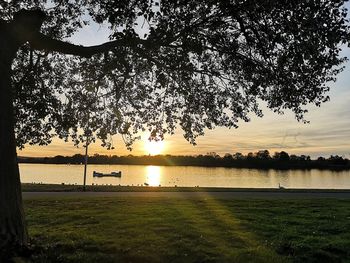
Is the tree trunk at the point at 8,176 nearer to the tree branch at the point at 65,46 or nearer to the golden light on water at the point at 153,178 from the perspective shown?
the tree branch at the point at 65,46

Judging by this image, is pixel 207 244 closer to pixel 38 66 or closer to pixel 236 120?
pixel 236 120

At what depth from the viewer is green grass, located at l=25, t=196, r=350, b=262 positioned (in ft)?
31.8

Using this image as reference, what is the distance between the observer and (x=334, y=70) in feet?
34.8

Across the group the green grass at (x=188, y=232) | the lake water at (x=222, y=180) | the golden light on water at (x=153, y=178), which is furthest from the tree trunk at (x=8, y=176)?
the golden light on water at (x=153, y=178)

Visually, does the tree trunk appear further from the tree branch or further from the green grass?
the tree branch

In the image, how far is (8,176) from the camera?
921cm

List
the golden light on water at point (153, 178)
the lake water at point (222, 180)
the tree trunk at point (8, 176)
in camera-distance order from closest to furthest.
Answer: the tree trunk at point (8, 176), the lake water at point (222, 180), the golden light on water at point (153, 178)

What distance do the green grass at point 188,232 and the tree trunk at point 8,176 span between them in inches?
24.6

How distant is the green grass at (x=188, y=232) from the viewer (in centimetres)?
968

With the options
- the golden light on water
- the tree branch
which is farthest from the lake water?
the tree branch

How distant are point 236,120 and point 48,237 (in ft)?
A: 20.6

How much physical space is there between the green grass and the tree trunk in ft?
2.05

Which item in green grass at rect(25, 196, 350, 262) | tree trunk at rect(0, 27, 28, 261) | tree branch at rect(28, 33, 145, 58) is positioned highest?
tree branch at rect(28, 33, 145, 58)

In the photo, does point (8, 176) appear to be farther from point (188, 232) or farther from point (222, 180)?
point (222, 180)
